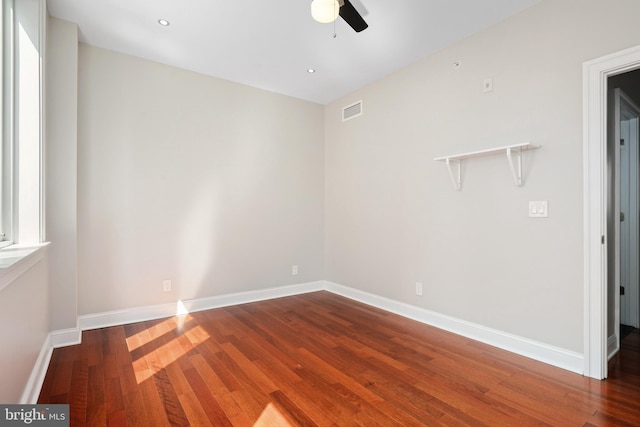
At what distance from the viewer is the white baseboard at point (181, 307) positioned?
308cm

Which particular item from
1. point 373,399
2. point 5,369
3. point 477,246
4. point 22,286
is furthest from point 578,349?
point 22,286

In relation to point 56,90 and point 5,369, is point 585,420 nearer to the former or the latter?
point 5,369

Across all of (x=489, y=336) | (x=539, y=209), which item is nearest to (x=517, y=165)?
(x=539, y=209)

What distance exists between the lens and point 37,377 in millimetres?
1980

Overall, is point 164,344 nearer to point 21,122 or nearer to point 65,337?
point 65,337

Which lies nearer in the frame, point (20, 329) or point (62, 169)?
point (20, 329)

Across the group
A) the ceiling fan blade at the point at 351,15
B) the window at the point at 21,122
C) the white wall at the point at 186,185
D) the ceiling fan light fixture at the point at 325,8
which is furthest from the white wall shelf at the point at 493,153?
the window at the point at 21,122

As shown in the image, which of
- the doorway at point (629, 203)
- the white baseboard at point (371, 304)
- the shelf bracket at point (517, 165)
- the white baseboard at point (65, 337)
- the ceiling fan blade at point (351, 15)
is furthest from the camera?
the doorway at point (629, 203)

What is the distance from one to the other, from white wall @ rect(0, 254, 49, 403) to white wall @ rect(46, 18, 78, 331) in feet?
1.18

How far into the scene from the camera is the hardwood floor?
176 cm

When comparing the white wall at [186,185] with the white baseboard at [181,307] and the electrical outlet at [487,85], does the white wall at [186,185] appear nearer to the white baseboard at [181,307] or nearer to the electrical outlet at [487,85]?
the white baseboard at [181,307]

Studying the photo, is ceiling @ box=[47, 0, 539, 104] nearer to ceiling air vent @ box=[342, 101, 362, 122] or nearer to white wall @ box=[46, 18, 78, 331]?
white wall @ box=[46, 18, 78, 331]

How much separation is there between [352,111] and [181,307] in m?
3.20

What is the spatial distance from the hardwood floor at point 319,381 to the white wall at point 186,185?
0.67 metres
